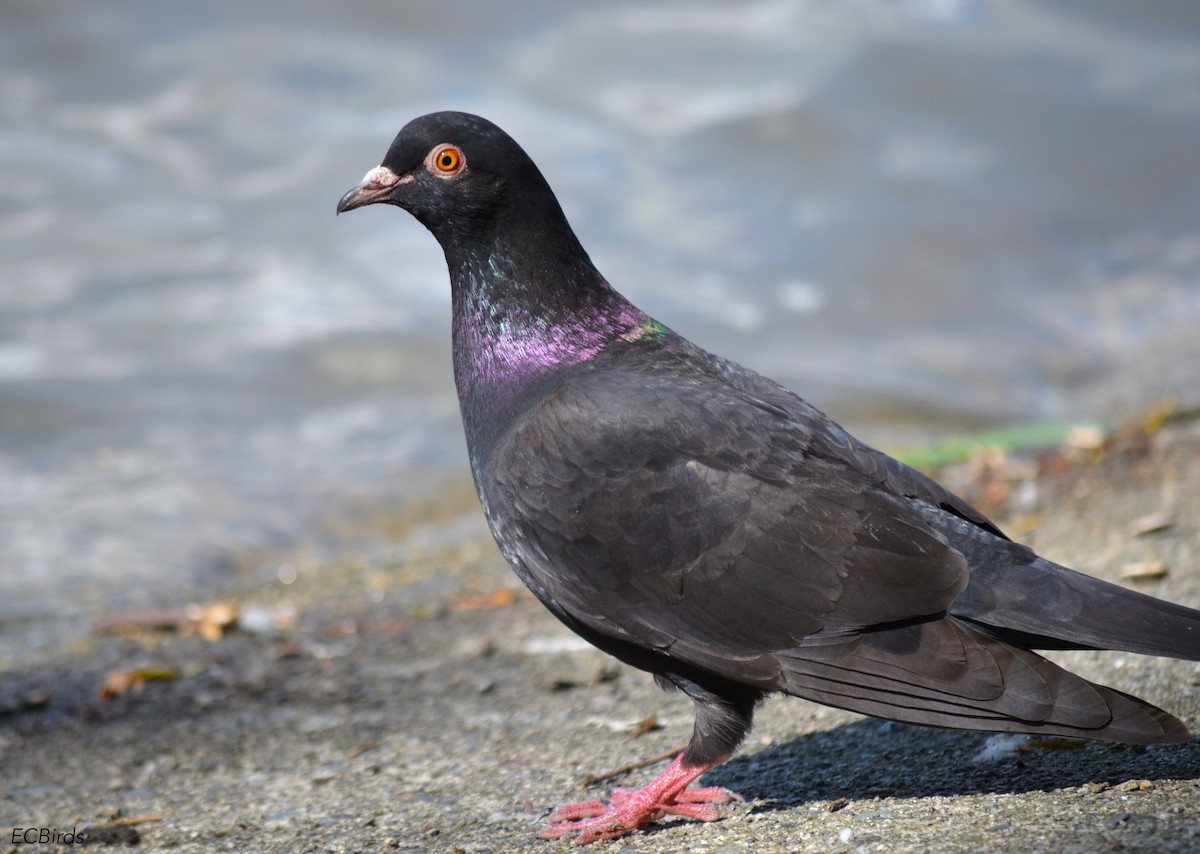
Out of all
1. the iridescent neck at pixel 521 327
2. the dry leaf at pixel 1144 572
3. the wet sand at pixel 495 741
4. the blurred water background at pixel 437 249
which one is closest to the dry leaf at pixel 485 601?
the wet sand at pixel 495 741

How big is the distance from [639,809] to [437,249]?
8296 millimetres

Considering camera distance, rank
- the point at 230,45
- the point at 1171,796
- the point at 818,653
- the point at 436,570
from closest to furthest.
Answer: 1. the point at 1171,796
2. the point at 818,653
3. the point at 436,570
4. the point at 230,45

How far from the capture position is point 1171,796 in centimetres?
318

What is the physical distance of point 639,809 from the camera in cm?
368

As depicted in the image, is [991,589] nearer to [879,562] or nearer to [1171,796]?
[879,562]

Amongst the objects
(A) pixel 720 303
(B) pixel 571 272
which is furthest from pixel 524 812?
(A) pixel 720 303

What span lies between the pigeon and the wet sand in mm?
258

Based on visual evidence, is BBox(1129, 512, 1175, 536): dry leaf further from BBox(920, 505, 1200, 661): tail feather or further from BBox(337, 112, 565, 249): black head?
BBox(337, 112, 565, 249): black head

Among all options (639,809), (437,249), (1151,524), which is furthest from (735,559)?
(437,249)

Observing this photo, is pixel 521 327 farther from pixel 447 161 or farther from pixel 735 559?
pixel 735 559

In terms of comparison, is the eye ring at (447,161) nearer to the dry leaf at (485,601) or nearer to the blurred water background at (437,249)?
the dry leaf at (485,601)

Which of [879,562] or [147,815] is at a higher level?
[879,562]

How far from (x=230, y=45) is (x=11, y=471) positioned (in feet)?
19.8

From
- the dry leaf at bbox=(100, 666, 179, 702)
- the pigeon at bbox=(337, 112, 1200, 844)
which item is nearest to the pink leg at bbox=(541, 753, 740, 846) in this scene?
the pigeon at bbox=(337, 112, 1200, 844)
